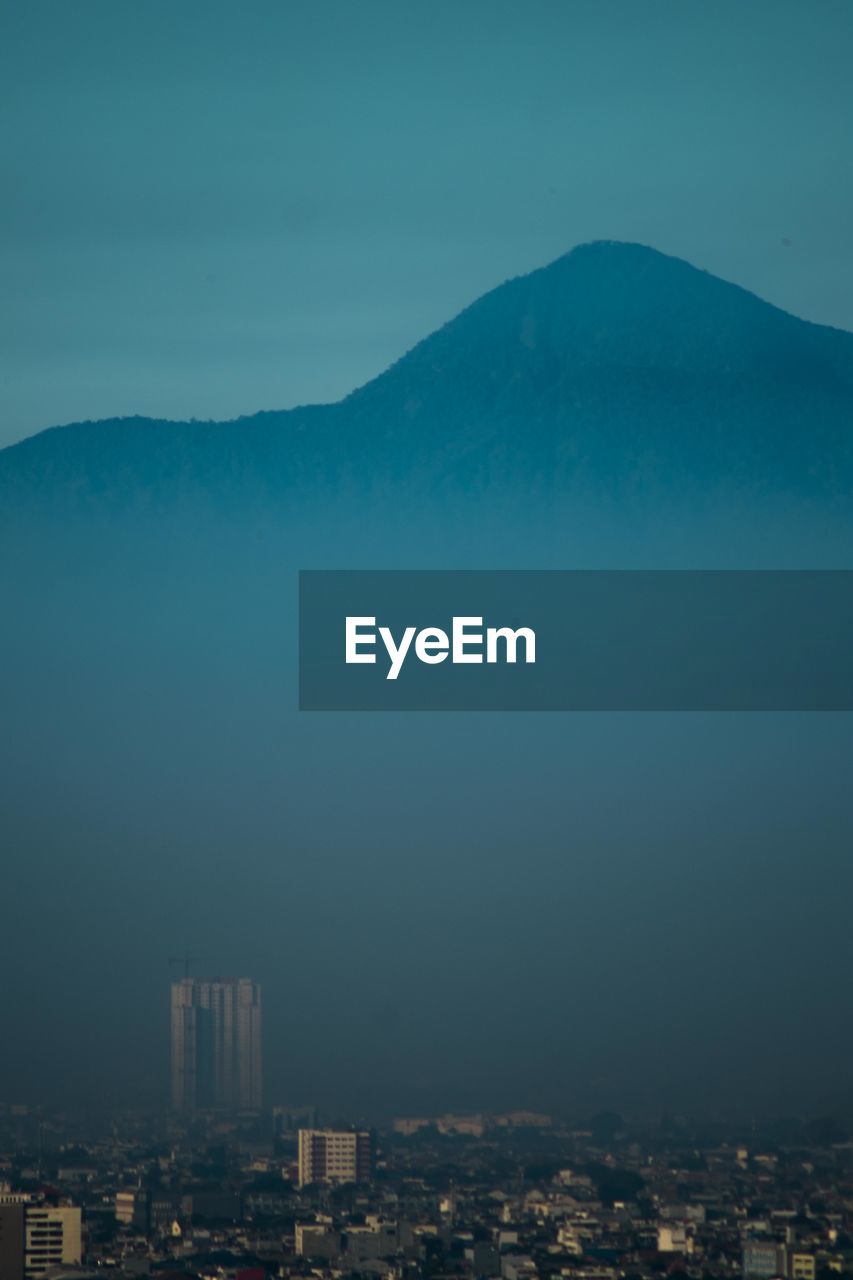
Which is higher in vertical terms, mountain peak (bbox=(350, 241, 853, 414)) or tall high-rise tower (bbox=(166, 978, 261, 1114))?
mountain peak (bbox=(350, 241, 853, 414))

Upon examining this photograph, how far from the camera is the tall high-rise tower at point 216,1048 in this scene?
9930 millimetres

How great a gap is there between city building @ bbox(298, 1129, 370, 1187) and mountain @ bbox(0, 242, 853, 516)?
13.8ft

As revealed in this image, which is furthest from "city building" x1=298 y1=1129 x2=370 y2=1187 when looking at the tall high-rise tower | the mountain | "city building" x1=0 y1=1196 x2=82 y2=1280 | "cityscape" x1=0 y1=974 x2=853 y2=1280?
the mountain

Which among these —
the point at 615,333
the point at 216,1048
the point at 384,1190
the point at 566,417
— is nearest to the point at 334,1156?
the point at 384,1190

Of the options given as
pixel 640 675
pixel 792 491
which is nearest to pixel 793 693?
pixel 640 675

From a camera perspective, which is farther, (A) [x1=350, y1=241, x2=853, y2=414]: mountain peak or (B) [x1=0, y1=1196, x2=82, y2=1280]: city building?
(A) [x1=350, y1=241, x2=853, y2=414]: mountain peak

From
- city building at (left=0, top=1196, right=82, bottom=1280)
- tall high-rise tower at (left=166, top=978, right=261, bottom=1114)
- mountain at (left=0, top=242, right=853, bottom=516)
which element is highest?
mountain at (left=0, top=242, right=853, bottom=516)

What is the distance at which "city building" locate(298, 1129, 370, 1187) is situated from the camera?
9367 mm

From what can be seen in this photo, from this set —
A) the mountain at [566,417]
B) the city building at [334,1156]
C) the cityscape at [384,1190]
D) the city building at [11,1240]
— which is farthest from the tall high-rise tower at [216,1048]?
the mountain at [566,417]

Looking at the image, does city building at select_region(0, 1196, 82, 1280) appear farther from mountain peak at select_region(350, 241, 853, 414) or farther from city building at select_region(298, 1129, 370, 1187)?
mountain peak at select_region(350, 241, 853, 414)

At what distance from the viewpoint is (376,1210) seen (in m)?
8.88

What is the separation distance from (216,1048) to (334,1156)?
892mm

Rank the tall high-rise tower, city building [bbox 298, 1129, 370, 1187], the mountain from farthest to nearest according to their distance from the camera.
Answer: the mountain, the tall high-rise tower, city building [bbox 298, 1129, 370, 1187]

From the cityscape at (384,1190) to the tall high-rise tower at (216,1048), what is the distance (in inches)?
0.4
